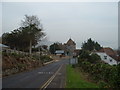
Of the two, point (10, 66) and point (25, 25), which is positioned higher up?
point (25, 25)

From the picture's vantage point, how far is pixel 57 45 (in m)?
141

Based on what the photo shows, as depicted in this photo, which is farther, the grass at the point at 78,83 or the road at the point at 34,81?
the road at the point at 34,81

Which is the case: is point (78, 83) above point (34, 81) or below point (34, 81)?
above

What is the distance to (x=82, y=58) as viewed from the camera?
165 ft

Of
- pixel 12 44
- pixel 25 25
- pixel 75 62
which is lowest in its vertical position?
pixel 75 62

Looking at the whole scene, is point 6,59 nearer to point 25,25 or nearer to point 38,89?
point 38,89

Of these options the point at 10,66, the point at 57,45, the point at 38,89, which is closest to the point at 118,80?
the point at 38,89

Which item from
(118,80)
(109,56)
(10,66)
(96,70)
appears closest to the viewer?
(118,80)

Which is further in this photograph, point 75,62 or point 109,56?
point 109,56

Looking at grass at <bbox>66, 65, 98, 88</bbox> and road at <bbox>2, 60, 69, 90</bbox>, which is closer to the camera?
grass at <bbox>66, 65, 98, 88</bbox>

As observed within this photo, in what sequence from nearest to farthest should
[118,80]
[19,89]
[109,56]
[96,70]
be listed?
[118,80]
[19,89]
[96,70]
[109,56]

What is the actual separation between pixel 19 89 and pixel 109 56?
6686 cm

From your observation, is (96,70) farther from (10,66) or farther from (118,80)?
(10,66)

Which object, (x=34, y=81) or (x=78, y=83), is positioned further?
(x=34, y=81)
